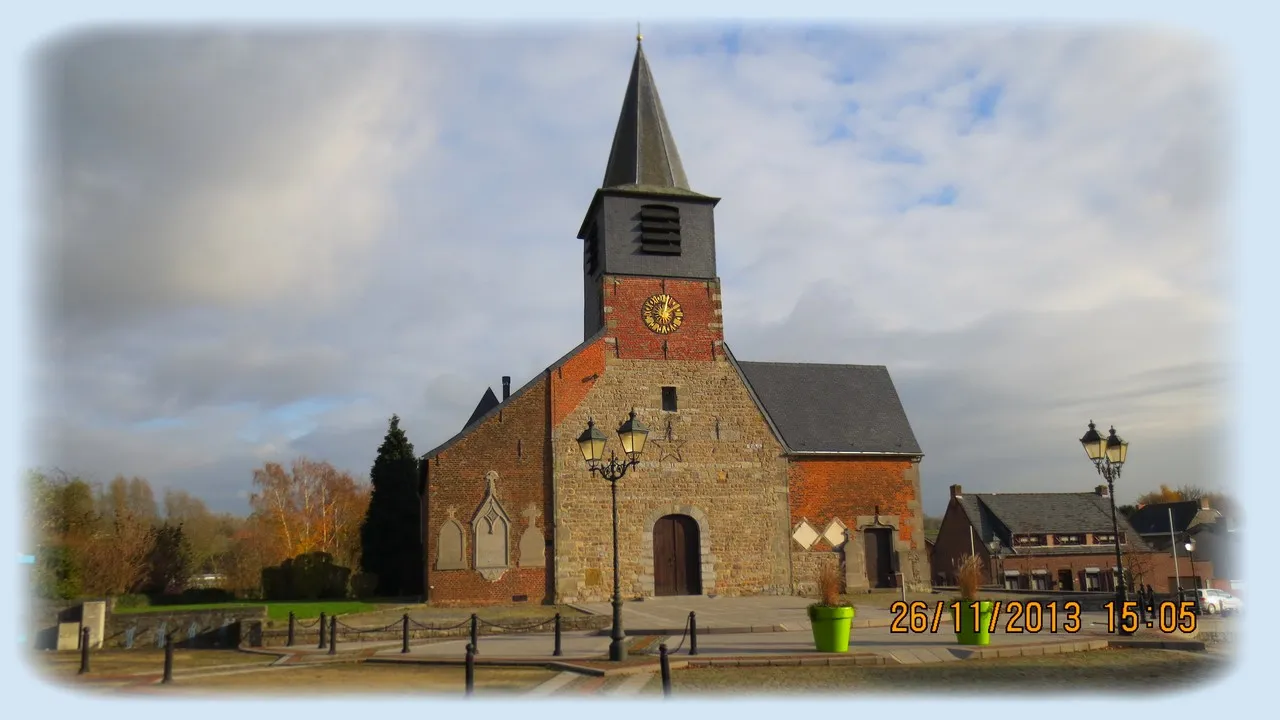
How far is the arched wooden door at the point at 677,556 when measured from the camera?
22859mm

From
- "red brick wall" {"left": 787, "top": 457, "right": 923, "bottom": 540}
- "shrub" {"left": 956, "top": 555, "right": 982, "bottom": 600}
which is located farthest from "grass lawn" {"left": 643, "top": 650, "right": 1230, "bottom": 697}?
"red brick wall" {"left": 787, "top": 457, "right": 923, "bottom": 540}

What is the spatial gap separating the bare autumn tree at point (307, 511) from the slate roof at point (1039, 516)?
31489 mm

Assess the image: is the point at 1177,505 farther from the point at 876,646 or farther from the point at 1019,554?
the point at 876,646

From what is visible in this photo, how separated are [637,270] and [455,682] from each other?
15772 millimetres

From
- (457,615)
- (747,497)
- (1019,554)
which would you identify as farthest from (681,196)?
(1019,554)

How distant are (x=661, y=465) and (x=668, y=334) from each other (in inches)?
146

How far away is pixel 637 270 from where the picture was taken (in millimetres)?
24281

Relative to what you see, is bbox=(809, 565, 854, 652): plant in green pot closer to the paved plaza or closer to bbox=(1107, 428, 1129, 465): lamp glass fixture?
the paved plaza

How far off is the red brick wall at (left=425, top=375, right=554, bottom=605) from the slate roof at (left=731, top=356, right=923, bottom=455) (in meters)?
6.36

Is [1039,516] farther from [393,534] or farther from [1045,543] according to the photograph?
[393,534]

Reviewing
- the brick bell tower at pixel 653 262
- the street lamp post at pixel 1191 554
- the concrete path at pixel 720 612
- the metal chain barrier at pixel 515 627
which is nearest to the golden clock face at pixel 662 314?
the brick bell tower at pixel 653 262

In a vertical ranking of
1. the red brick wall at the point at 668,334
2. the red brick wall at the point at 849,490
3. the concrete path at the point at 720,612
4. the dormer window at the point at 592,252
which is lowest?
the concrete path at the point at 720,612

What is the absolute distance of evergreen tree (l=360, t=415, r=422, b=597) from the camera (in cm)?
3231

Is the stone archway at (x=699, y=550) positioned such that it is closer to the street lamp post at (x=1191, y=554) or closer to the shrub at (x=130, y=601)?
the shrub at (x=130, y=601)
